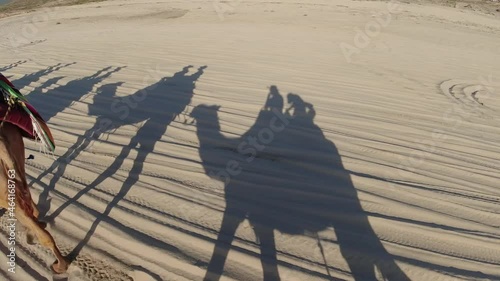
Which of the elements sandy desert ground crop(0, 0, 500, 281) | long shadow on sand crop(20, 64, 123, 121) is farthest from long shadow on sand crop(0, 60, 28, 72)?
long shadow on sand crop(20, 64, 123, 121)

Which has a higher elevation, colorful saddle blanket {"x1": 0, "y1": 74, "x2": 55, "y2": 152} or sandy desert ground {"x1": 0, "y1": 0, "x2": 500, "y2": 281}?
colorful saddle blanket {"x1": 0, "y1": 74, "x2": 55, "y2": 152}

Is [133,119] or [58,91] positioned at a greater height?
[133,119]

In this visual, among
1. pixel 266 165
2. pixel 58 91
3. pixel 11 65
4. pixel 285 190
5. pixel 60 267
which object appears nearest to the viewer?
pixel 60 267

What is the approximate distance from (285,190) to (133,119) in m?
2.72

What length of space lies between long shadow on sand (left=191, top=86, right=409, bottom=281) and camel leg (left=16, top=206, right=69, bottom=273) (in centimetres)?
105

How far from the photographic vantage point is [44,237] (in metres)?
2.64

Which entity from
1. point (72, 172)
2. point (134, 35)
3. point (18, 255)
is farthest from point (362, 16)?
point (18, 255)

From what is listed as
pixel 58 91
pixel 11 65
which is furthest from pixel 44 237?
pixel 11 65

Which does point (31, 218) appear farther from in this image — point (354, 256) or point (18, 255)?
point (354, 256)

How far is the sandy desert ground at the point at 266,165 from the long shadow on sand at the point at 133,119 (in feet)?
0.09

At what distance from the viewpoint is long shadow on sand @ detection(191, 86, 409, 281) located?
2889mm

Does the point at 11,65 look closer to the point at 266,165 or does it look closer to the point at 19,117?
the point at 19,117

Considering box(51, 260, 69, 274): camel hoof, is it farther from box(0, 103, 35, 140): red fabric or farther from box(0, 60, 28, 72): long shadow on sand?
box(0, 60, 28, 72): long shadow on sand

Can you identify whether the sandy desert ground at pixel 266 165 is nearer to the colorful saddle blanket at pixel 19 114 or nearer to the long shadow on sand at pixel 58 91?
the long shadow on sand at pixel 58 91
